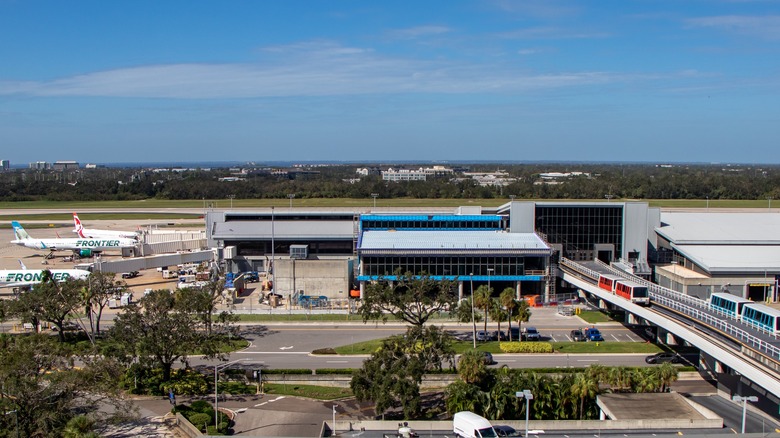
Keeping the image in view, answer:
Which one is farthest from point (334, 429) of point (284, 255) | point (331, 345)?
point (284, 255)

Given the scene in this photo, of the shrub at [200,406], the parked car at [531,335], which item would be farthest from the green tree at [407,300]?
the shrub at [200,406]

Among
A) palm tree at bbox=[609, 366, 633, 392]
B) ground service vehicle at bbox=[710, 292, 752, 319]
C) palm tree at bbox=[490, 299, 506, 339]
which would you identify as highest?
ground service vehicle at bbox=[710, 292, 752, 319]

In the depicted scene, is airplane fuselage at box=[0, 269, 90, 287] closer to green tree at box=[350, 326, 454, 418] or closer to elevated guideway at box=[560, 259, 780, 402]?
green tree at box=[350, 326, 454, 418]

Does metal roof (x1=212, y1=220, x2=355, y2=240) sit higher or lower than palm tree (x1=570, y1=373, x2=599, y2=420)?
higher

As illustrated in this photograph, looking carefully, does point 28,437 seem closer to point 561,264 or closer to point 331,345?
point 331,345

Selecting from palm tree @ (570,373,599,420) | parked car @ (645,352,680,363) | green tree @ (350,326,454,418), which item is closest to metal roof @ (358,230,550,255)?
parked car @ (645,352,680,363)

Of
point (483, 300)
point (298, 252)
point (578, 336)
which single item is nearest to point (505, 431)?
point (483, 300)

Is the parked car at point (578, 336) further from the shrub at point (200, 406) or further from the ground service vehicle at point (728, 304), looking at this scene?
the shrub at point (200, 406)
